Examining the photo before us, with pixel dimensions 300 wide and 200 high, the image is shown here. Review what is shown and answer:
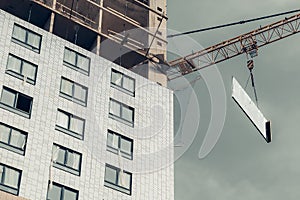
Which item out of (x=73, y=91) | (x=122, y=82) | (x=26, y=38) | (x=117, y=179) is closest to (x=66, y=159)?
(x=117, y=179)


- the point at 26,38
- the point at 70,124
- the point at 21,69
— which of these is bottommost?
the point at 70,124

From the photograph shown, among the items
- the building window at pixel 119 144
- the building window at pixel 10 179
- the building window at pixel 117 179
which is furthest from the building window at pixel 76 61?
the building window at pixel 10 179

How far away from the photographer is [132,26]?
7912 centimetres

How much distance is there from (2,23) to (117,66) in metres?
12.0

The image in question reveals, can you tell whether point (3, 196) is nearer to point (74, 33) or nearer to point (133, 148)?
point (133, 148)

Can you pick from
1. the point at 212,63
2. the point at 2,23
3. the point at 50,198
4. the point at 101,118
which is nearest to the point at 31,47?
the point at 2,23

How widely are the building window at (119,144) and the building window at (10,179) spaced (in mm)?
9943

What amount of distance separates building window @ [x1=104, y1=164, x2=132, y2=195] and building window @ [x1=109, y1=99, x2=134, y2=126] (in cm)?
541

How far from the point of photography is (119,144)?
6494 cm

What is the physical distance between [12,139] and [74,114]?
7.07 m

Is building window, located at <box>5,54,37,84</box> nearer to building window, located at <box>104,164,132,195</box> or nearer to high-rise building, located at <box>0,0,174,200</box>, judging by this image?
high-rise building, located at <box>0,0,174,200</box>

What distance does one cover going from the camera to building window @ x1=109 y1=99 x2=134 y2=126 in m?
66.6

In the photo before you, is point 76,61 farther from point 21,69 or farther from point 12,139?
point 12,139

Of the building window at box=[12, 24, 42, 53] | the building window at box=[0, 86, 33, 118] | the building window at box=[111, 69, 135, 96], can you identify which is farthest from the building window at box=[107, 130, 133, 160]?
the building window at box=[12, 24, 42, 53]
